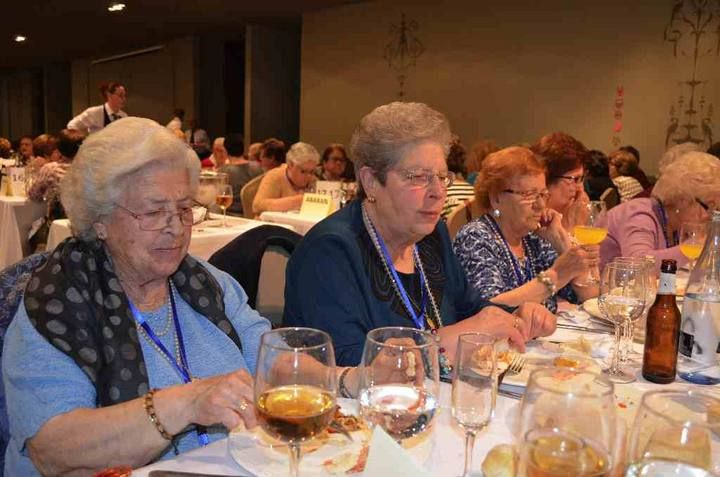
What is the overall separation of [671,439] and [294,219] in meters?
4.59

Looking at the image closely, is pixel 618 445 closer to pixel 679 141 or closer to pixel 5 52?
pixel 679 141

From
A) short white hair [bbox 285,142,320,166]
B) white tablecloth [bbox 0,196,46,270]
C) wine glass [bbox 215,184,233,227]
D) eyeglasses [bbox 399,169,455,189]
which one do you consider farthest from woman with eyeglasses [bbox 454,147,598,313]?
white tablecloth [bbox 0,196,46,270]

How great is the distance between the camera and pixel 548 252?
293 cm

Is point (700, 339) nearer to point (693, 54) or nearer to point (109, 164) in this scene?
point (109, 164)

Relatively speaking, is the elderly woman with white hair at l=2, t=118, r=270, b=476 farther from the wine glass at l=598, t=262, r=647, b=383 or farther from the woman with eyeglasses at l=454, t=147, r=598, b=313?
the woman with eyeglasses at l=454, t=147, r=598, b=313

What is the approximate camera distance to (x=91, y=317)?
1402 millimetres

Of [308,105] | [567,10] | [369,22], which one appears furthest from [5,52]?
[567,10]

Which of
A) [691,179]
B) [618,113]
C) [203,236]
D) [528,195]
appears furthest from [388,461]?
[618,113]

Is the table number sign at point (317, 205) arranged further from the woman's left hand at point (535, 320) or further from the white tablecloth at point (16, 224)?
the woman's left hand at point (535, 320)

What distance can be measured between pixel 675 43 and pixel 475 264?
645 cm

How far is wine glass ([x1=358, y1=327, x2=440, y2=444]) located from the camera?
99 cm

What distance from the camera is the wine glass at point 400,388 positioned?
990 millimetres

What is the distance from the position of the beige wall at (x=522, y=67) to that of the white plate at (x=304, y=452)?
7.55 metres

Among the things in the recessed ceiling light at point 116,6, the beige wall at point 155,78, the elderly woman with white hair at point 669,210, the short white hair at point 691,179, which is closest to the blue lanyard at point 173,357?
the elderly woman with white hair at point 669,210
